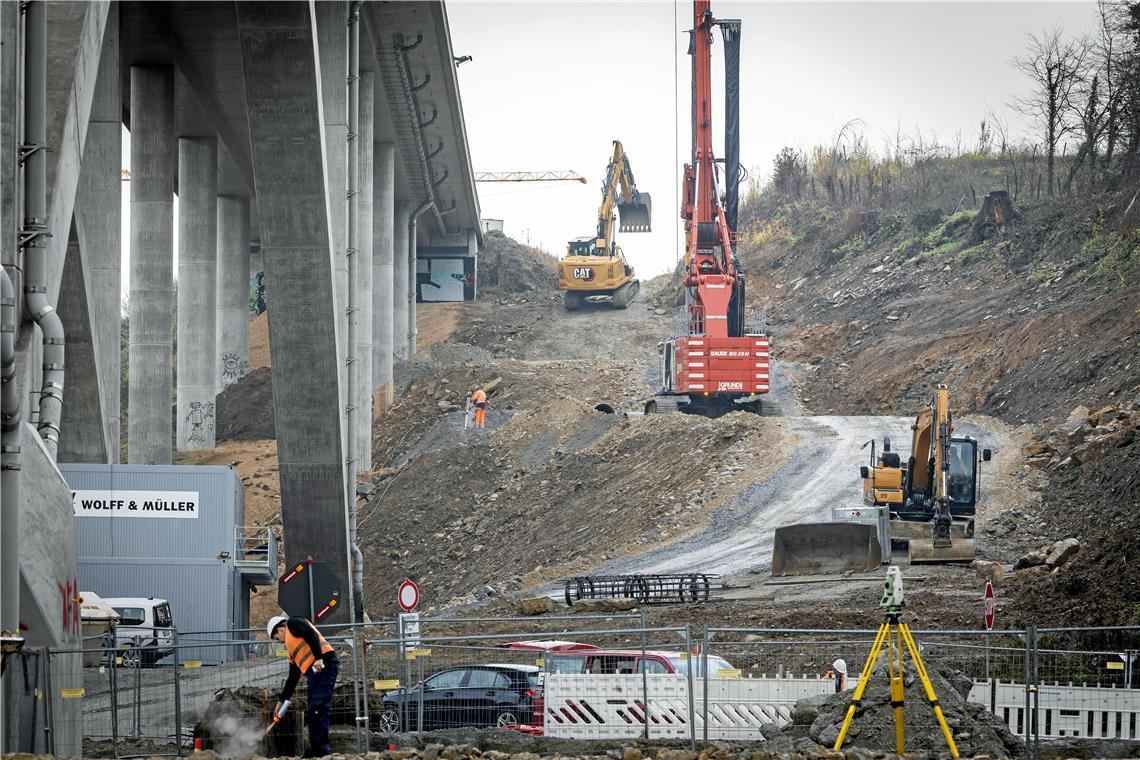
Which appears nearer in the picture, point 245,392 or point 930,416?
point 930,416

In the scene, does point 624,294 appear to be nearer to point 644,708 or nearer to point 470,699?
point 470,699

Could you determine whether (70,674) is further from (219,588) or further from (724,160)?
(724,160)

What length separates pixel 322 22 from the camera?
114 feet

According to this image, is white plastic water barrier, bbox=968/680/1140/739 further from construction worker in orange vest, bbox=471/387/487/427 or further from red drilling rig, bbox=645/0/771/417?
construction worker in orange vest, bbox=471/387/487/427

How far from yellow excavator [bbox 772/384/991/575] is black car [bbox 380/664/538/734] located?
15.2 m

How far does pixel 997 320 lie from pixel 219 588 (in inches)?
1357

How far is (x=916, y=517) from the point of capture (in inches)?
→ 1249

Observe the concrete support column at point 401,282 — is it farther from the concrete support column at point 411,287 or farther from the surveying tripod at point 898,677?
the surveying tripod at point 898,677

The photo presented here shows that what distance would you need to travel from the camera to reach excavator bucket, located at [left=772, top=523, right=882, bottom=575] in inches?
1181

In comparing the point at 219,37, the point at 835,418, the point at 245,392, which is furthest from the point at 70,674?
the point at 245,392

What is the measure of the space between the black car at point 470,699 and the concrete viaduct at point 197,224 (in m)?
3.15

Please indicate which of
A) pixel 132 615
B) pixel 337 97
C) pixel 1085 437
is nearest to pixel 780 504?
pixel 1085 437

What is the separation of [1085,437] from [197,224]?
28.0 metres

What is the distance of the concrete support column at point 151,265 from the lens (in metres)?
39.7
